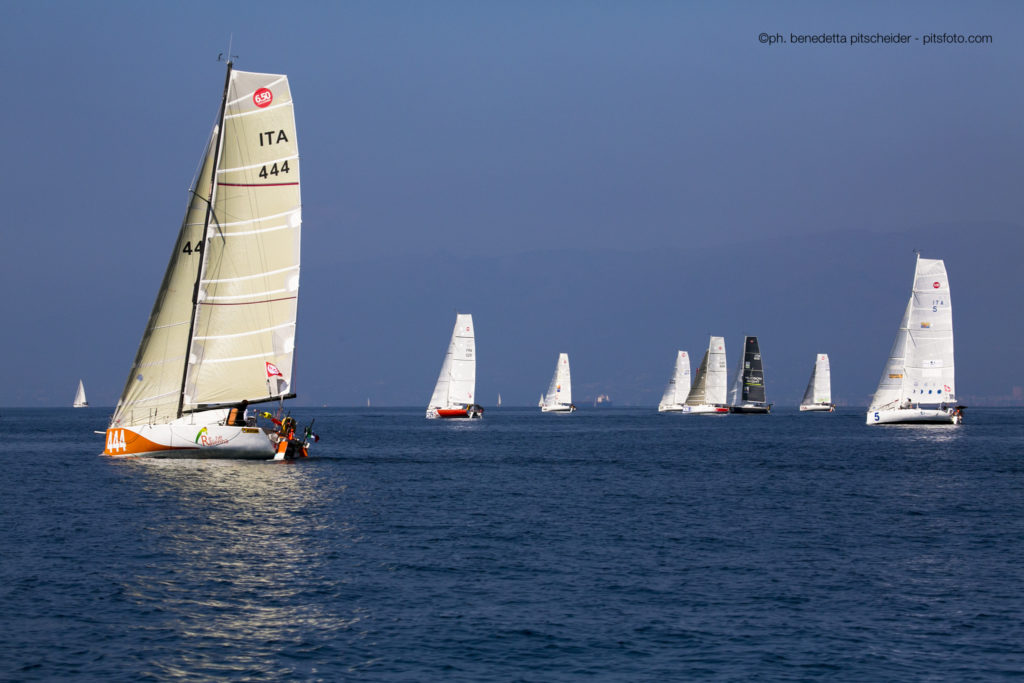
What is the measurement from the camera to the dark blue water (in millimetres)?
19172

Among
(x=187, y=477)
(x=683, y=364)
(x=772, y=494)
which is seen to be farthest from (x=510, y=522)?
(x=683, y=364)

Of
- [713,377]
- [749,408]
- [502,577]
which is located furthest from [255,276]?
[749,408]

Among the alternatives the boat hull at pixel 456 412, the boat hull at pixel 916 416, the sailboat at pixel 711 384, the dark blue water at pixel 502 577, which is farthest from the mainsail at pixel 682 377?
the dark blue water at pixel 502 577

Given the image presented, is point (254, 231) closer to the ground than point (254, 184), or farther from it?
closer to the ground

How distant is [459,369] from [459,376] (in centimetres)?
124

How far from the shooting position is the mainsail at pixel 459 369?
130m

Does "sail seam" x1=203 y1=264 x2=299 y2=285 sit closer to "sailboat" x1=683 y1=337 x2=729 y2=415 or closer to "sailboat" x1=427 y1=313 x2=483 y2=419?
"sailboat" x1=427 y1=313 x2=483 y2=419

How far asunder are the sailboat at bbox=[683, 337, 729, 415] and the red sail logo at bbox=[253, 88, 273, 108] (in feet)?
380

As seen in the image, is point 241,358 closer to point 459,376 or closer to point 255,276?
point 255,276

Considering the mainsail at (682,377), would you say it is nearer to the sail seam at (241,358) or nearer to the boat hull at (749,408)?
the boat hull at (749,408)

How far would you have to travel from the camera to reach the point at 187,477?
1871 inches

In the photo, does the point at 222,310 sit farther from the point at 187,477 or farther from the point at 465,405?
the point at 465,405

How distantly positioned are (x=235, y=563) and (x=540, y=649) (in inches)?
436

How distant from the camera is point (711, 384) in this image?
546 ft
